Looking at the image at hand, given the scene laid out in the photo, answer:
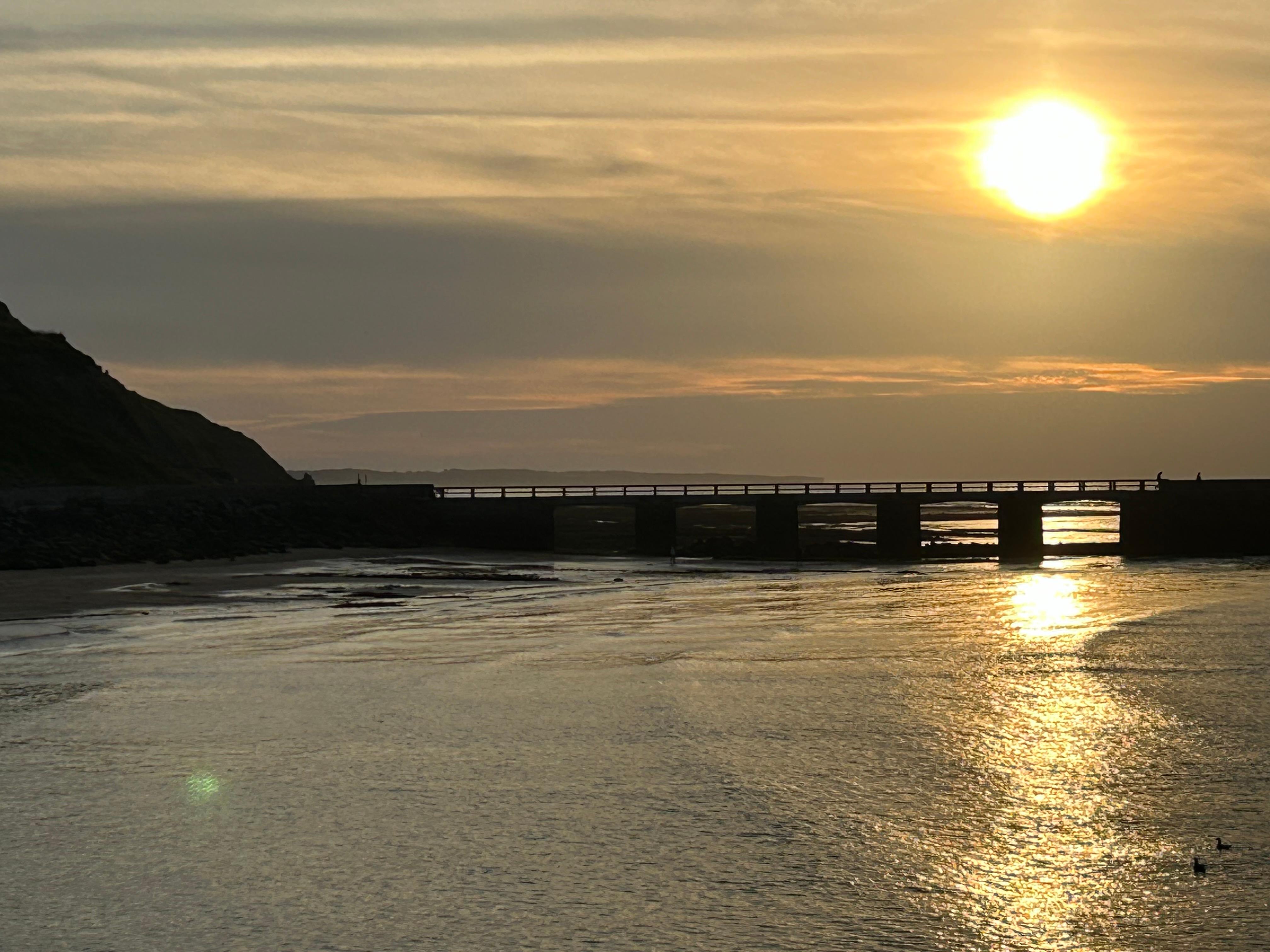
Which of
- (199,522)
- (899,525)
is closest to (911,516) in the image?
(899,525)

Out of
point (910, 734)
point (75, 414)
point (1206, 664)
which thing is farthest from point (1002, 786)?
point (75, 414)

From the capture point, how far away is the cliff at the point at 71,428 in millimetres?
86938

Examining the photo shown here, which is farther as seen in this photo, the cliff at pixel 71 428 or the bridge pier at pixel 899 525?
the cliff at pixel 71 428

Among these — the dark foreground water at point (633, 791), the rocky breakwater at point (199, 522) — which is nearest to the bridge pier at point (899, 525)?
the rocky breakwater at point (199, 522)

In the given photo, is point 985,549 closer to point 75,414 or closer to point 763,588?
point 763,588

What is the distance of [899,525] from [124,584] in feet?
149

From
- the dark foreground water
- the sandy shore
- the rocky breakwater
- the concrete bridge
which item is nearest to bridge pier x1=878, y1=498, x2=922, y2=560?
the concrete bridge

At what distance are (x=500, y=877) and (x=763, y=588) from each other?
36774mm

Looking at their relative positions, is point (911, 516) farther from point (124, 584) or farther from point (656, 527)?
point (124, 584)

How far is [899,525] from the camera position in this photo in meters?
78.5

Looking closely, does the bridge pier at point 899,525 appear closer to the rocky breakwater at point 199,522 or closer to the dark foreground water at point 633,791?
the rocky breakwater at point 199,522

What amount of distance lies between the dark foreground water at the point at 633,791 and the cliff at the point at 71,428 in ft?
199

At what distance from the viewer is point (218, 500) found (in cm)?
7188

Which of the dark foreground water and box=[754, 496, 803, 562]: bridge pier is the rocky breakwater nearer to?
box=[754, 496, 803, 562]: bridge pier
